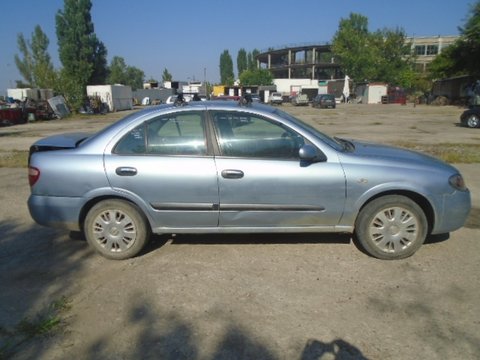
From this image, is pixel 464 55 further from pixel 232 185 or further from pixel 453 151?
pixel 232 185

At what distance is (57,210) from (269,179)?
84.3 inches

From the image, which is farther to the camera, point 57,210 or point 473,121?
point 473,121

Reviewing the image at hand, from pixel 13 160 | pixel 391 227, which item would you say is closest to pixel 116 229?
pixel 391 227

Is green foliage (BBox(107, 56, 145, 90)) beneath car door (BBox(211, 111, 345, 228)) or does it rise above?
above

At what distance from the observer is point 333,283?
3.61 m

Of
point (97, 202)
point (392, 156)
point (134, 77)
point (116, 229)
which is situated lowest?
point (116, 229)

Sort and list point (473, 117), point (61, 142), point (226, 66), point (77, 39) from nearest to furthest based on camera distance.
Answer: point (61, 142)
point (473, 117)
point (77, 39)
point (226, 66)

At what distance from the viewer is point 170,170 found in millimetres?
3926

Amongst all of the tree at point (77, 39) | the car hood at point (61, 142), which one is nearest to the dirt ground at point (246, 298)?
the car hood at point (61, 142)

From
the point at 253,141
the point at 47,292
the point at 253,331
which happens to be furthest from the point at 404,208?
the point at 47,292

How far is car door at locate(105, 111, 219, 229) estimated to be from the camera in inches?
154

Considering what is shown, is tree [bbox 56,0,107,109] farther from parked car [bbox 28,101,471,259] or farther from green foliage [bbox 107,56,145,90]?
parked car [bbox 28,101,471,259]

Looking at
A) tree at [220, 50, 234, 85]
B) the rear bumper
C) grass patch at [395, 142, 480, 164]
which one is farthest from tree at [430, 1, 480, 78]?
tree at [220, 50, 234, 85]

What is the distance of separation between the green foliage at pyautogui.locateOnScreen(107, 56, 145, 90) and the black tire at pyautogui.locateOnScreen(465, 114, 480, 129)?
265ft
